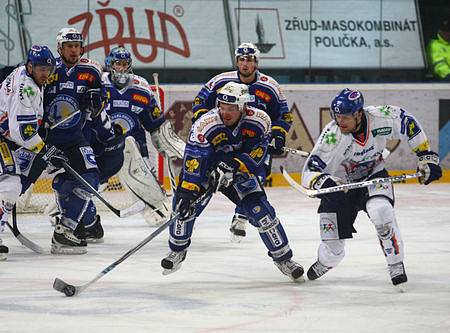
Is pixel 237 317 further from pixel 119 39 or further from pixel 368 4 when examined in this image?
pixel 368 4

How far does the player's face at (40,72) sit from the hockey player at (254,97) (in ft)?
3.81

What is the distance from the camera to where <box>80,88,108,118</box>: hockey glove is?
257 inches

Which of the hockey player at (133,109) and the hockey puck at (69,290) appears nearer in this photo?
the hockey puck at (69,290)

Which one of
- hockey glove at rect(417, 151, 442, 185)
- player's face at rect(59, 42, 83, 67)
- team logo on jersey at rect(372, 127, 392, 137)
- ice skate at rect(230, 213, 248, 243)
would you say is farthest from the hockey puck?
ice skate at rect(230, 213, 248, 243)

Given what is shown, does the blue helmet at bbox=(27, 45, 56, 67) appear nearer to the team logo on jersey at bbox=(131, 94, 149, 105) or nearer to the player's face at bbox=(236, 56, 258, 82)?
the player's face at bbox=(236, 56, 258, 82)

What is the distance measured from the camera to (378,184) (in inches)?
203

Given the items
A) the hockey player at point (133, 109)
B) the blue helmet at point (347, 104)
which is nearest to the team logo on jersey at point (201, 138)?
the blue helmet at point (347, 104)

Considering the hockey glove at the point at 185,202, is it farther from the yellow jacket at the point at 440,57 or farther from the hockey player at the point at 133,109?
the yellow jacket at the point at 440,57

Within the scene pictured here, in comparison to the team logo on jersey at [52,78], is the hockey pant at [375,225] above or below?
below

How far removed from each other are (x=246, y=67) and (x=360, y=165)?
1674 mm

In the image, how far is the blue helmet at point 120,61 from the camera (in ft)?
23.8

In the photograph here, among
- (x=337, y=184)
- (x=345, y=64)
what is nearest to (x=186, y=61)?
(x=345, y=64)

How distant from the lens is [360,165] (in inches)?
208

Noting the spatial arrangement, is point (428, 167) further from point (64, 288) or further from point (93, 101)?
point (93, 101)
